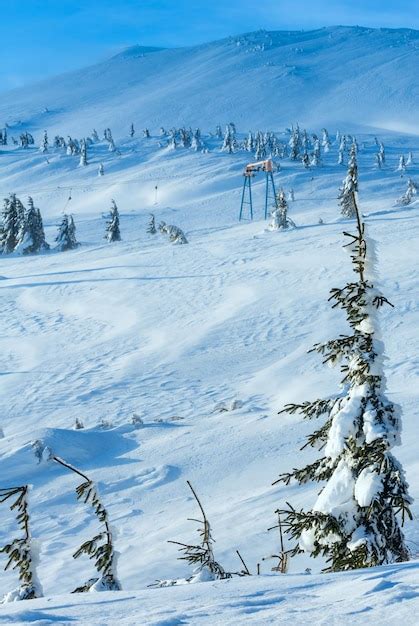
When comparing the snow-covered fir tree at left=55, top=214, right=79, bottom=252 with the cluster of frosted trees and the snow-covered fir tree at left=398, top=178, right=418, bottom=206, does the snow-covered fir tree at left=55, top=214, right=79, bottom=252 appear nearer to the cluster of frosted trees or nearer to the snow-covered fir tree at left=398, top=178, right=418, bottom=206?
the cluster of frosted trees

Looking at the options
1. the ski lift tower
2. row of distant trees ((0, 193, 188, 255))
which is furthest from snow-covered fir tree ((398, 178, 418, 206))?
row of distant trees ((0, 193, 188, 255))

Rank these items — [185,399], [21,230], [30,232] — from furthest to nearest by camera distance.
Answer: [21,230] < [30,232] < [185,399]

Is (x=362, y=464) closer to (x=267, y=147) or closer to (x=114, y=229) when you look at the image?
(x=114, y=229)

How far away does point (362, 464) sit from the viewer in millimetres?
4547

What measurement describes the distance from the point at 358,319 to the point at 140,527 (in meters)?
4.65

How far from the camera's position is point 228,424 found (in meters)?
11.8

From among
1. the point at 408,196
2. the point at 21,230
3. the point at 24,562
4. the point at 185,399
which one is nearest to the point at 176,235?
the point at 21,230

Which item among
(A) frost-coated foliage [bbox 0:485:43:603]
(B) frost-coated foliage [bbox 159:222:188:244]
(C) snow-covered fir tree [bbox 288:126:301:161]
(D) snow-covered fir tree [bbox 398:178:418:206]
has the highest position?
(C) snow-covered fir tree [bbox 288:126:301:161]

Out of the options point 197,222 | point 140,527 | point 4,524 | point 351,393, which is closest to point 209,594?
point 351,393

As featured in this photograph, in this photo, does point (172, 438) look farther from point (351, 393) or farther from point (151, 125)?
point (151, 125)

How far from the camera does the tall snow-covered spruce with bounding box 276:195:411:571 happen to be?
4457mm

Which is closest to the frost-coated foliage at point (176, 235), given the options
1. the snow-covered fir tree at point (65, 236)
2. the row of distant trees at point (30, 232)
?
the row of distant trees at point (30, 232)

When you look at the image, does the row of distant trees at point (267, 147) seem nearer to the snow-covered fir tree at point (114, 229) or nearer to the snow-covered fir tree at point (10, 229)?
the snow-covered fir tree at point (114, 229)

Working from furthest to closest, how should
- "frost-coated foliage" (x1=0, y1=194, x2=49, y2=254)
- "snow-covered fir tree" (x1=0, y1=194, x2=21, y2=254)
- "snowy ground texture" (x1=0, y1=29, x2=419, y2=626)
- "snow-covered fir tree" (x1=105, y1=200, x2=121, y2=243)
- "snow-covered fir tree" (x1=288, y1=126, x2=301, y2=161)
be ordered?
1. "snow-covered fir tree" (x1=288, y1=126, x2=301, y2=161)
2. "snow-covered fir tree" (x1=0, y1=194, x2=21, y2=254)
3. "snow-covered fir tree" (x1=105, y1=200, x2=121, y2=243)
4. "frost-coated foliage" (x1=0, y1=194, x2=49, y2=254)
5. "snowy ground texture" (x1=0, y1=29, x2=419, y2=626)
